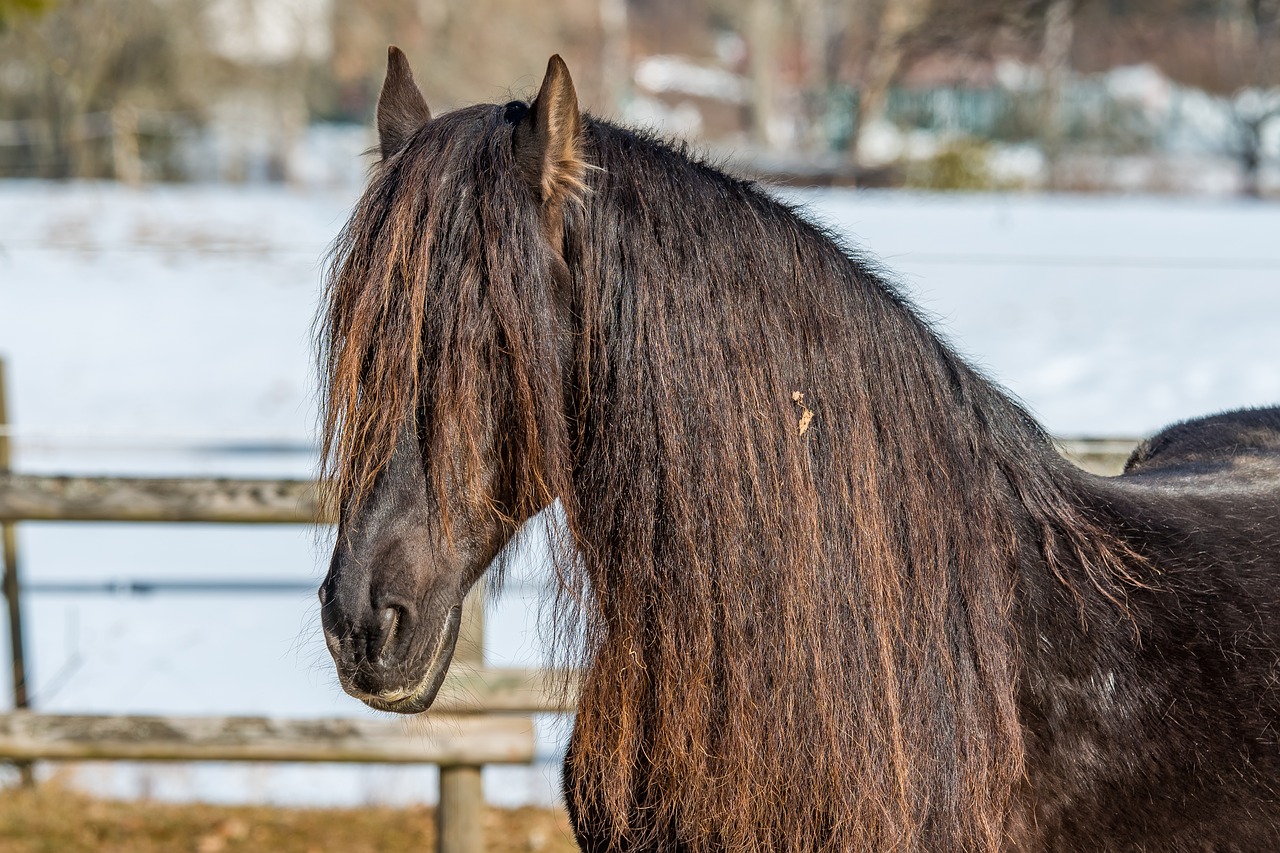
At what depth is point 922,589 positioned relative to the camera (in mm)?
1650

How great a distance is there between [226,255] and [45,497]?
8263mm

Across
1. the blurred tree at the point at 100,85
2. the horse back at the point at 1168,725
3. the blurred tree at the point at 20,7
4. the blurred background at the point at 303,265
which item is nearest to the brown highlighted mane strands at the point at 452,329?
the blurred background at the point at 303,265

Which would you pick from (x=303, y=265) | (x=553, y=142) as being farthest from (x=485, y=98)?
(x=553, y=142)

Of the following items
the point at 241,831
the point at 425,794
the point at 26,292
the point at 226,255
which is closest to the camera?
the point at 241,831

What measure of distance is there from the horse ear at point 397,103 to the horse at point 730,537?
0.03 m

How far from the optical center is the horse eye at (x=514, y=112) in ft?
5.39

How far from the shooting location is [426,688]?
4.94 feet

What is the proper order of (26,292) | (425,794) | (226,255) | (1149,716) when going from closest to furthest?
(1149,716) < (425,794) < (26,292) < (226,255)

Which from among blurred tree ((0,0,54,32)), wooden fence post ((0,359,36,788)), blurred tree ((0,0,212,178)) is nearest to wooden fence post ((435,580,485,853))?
wooden fence post ((0,359,36,788))

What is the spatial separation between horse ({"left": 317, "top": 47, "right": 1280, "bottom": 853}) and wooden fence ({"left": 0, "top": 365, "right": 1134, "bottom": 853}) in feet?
6.37

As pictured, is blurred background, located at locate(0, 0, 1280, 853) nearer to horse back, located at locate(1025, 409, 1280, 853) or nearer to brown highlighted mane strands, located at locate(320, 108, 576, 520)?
brown highlighted mane strands, located at locate(320, 108, 576, 520)

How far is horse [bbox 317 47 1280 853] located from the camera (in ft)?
4.98

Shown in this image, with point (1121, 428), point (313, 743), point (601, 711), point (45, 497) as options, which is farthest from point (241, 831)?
point (1121, 428)

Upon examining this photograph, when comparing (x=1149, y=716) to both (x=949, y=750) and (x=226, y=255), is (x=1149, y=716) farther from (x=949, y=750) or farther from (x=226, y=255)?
(x=226, y=255)
